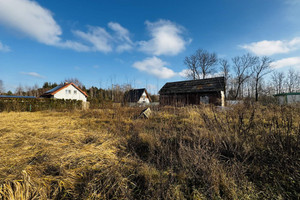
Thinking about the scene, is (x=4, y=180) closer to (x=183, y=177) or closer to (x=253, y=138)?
(x=183, y=177)

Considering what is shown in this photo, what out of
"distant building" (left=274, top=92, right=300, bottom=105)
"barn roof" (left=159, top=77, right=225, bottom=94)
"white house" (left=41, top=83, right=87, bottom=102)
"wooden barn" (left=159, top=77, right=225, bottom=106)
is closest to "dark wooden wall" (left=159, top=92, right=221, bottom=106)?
"wooden barn" (left=159, top=77, right=225, bottom=106)

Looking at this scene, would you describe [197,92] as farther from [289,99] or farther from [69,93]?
[69,93]

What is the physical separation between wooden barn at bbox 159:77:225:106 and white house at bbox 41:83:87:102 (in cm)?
2138

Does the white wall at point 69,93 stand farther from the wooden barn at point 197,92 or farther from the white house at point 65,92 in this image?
the wooden barn at point 197,92

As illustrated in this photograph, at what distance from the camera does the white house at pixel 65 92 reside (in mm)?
23847

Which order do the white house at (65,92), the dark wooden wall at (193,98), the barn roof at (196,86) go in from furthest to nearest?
the white house at (65,92) < the barn roof at (196,86) < the dark wooden wall at (193,98)

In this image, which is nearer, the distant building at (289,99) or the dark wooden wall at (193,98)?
the distant building at (289,99)

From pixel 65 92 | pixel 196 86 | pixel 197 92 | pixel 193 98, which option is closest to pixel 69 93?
pixel 65 92

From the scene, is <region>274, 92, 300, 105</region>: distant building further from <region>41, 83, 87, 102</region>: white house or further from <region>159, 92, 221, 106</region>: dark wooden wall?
<region>41, 83, 87, 102</region>: white house

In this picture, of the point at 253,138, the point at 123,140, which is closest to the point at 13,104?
the point at 123,140

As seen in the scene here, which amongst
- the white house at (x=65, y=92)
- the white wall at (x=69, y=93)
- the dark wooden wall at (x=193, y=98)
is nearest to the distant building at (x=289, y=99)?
the dark wooden wall at (x=193, y=98)

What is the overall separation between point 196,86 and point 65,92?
87.6 ft

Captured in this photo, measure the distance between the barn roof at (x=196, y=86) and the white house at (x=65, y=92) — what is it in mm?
21376

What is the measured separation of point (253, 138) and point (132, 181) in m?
2.72
